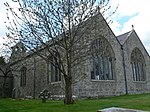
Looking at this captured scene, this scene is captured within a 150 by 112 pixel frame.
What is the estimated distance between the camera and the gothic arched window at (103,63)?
22.7 metres

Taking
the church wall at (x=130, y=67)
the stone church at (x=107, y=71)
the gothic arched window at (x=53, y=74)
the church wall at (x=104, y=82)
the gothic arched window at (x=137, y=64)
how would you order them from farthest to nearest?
the gothic arched window at (x=137, y=64) → the church wall at (x=130, y=67) → the gothic arched window at (x=53, y=74) → the stone church at (x=107, y=71) → the church wall at (x=104, y=82)

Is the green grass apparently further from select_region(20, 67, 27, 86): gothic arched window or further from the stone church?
select_region(20, 67, 27, 86): gothic arched window

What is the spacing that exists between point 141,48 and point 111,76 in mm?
8513

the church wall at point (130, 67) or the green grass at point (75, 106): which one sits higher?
the church wall at point (130, 67)

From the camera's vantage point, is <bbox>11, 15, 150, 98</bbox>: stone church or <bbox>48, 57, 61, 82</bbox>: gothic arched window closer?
<bbox>11, 15, 150, 98</bbox>: stone church

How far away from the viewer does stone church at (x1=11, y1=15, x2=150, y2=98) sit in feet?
70.8

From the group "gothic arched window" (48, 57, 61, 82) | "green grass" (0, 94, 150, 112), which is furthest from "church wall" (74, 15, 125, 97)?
"green grass" (0, 94, 150, 112)

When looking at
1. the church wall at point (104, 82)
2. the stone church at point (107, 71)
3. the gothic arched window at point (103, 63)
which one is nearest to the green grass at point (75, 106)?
the church wall at point (104, 82)

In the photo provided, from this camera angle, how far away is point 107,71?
24344mm

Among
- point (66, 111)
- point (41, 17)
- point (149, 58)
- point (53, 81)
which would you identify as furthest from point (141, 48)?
point (66, 111)

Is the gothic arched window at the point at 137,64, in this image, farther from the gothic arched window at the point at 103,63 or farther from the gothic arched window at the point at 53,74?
the gothic arched window at the point at 53,74

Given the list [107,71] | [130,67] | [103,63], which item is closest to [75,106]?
[103,63]

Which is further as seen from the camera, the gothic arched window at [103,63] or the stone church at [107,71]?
the gothic arched window at [103,63]

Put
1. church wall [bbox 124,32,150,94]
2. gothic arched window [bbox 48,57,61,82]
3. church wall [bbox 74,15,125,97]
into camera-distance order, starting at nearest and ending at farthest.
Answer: church wall [bbox 74,15,125,97] → gothic arched window [bbox 48,57,61,82] → church wall [bbox 124,32,150,94]
